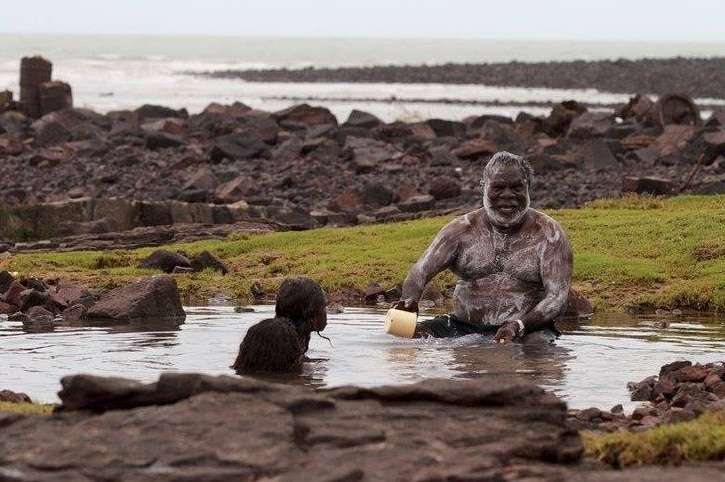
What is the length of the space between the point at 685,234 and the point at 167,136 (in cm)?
2261

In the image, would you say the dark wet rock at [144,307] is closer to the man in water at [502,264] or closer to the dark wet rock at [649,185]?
the man in water at [502,264]

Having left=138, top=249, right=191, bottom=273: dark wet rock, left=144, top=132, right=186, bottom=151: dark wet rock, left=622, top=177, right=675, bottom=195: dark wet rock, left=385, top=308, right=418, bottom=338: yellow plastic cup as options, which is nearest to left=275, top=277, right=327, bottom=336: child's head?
left=385, top=308, right=418, bottom=338: yellow plastic cup

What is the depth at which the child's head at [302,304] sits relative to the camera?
476 inches

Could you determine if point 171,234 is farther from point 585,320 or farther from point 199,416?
point 199,416

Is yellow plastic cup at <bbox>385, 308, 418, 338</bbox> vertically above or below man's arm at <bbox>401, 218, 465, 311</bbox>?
below

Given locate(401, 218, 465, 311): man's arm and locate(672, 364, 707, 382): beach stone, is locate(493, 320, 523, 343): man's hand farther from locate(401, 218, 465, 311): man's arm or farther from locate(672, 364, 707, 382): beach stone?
locate(672, 364, 707, 382): beach stone

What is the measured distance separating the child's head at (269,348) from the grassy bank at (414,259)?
5.74 meters

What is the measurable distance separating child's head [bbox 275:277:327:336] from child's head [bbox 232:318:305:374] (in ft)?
0.73

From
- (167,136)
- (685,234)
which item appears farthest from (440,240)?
(167,136)

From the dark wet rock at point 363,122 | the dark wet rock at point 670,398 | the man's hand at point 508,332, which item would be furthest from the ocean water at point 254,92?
the dark wet rock at point 670,398

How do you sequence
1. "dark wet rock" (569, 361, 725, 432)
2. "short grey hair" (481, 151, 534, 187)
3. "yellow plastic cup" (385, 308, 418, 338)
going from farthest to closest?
"yellow plastic cup" (385, 308, 418, 338) → "short grey hair" (481, 151, 534, 187) → "dark wet rock" (569, 361, 725, 432)

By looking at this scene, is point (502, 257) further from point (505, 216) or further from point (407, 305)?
point (407, 305)

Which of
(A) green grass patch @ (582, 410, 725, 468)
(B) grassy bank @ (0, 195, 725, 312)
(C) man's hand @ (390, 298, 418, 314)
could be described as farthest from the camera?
(B) grassy bank @ (0, 195, 725, 312)

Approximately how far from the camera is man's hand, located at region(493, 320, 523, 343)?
516 inches
